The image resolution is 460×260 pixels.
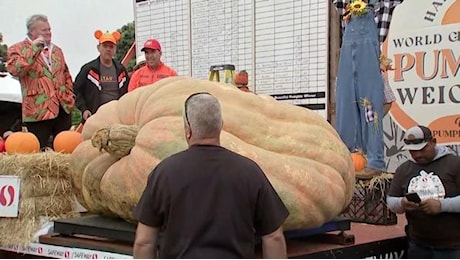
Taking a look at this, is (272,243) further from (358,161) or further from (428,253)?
(358,161)

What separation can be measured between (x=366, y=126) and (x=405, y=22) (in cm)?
130

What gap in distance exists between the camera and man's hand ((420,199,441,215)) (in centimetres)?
347

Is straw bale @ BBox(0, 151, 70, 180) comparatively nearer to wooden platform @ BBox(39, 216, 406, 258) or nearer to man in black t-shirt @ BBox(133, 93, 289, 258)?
wooden platform @ BBox(39, 216, 406, 258)

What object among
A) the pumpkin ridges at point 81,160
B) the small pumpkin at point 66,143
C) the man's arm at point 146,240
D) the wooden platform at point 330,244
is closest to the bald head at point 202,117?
the man's arm at point 146,240

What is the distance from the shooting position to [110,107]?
3.56 metres

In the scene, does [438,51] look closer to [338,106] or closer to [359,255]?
[338,106]

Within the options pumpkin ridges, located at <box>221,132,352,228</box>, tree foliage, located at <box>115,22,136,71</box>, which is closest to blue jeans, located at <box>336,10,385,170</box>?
pumpkin ridges, located at <box>221,132,352,228</box>

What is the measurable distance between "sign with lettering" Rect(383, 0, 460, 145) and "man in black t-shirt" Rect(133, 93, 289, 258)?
3.31 metres

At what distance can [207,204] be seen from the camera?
7.49 feet

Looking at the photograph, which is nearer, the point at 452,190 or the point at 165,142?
the point at 165,142

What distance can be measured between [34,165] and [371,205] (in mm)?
2070

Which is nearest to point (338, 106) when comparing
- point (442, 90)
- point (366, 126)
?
point (366, 126)

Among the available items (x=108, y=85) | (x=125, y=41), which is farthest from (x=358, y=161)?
(x=125, y=41)

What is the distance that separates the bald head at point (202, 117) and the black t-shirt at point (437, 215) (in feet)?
5.54
